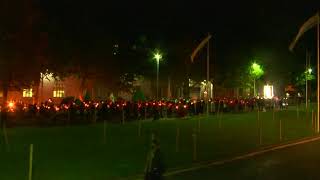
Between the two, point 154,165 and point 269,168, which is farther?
point 269,168

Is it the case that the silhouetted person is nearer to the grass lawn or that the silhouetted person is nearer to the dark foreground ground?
the dark foreground ground

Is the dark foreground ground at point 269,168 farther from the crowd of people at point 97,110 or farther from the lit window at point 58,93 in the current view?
the lit window at point 58,93

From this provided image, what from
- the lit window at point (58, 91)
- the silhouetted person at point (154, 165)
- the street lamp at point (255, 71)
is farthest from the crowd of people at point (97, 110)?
the lit window at point (58, 91)

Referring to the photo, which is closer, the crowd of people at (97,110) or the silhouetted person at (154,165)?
the silhouetted person at (154,165)

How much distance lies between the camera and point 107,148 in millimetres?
21203

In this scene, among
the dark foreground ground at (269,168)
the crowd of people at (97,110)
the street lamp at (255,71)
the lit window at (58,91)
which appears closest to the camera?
the dark foreground ground at (269,168)

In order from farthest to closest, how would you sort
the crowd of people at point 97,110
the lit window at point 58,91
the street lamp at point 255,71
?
the lit window at point 58,91 → the street lamp at point 255,71 → the crowd of people at point 97,110

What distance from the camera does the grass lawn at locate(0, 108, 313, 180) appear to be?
15.5 meters

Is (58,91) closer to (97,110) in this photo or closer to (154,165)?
(97,110)

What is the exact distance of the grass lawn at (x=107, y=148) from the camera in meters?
15.5

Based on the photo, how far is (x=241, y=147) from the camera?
22.6 meters

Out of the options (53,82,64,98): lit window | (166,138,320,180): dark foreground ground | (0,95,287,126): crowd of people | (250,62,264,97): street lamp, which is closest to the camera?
(166,138,320,180): dark foreground ground

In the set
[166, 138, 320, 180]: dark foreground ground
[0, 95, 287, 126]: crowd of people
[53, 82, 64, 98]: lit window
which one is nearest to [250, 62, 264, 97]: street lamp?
[53, 82, 64, 98]: lit window

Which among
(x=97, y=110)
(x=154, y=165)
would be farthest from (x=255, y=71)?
(x=154, y=165)
